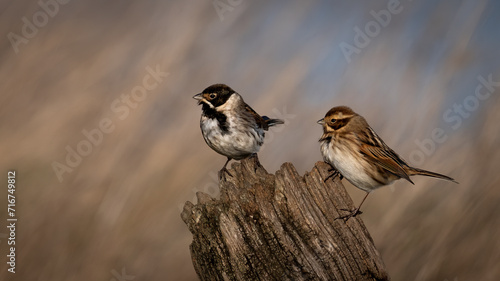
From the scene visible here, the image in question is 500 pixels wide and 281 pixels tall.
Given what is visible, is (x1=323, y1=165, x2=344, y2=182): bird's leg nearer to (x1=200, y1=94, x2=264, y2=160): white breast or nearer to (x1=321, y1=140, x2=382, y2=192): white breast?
(x1=321, y1=140, x2=382, y2=192): white breast

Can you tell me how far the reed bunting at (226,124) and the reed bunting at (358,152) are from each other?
55.4 inches

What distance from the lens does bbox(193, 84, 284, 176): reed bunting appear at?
623 cm

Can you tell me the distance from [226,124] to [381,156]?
1.90 m

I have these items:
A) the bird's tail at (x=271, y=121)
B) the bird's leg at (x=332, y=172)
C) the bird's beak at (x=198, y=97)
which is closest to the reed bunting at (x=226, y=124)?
the bird's beak at (x=198, y=97)

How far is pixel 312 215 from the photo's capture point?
3.58 meters

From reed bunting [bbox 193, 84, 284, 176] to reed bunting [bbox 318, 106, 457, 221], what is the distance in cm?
141

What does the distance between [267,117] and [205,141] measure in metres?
0.95

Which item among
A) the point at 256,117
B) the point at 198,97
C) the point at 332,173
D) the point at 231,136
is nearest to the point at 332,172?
the point at 332,173

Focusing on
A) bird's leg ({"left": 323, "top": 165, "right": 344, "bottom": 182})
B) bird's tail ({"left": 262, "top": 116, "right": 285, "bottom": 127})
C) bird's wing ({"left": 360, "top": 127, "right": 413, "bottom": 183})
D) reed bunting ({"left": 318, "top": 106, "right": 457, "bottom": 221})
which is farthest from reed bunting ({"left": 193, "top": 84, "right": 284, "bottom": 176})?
bird's leg ({"left": 323, "top": 165, "right": 344, "bottom": 182})

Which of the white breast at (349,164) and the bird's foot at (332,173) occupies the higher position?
the white breast at (349,164)

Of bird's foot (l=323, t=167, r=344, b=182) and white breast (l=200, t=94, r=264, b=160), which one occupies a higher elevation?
white breast (l=200, t=94, r=264, b=160)

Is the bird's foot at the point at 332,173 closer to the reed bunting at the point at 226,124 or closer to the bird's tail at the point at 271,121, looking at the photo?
the reed bunting at the point at 226,124

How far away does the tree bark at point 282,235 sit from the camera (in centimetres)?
347

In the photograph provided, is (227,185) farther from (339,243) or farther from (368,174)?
(368,174)
